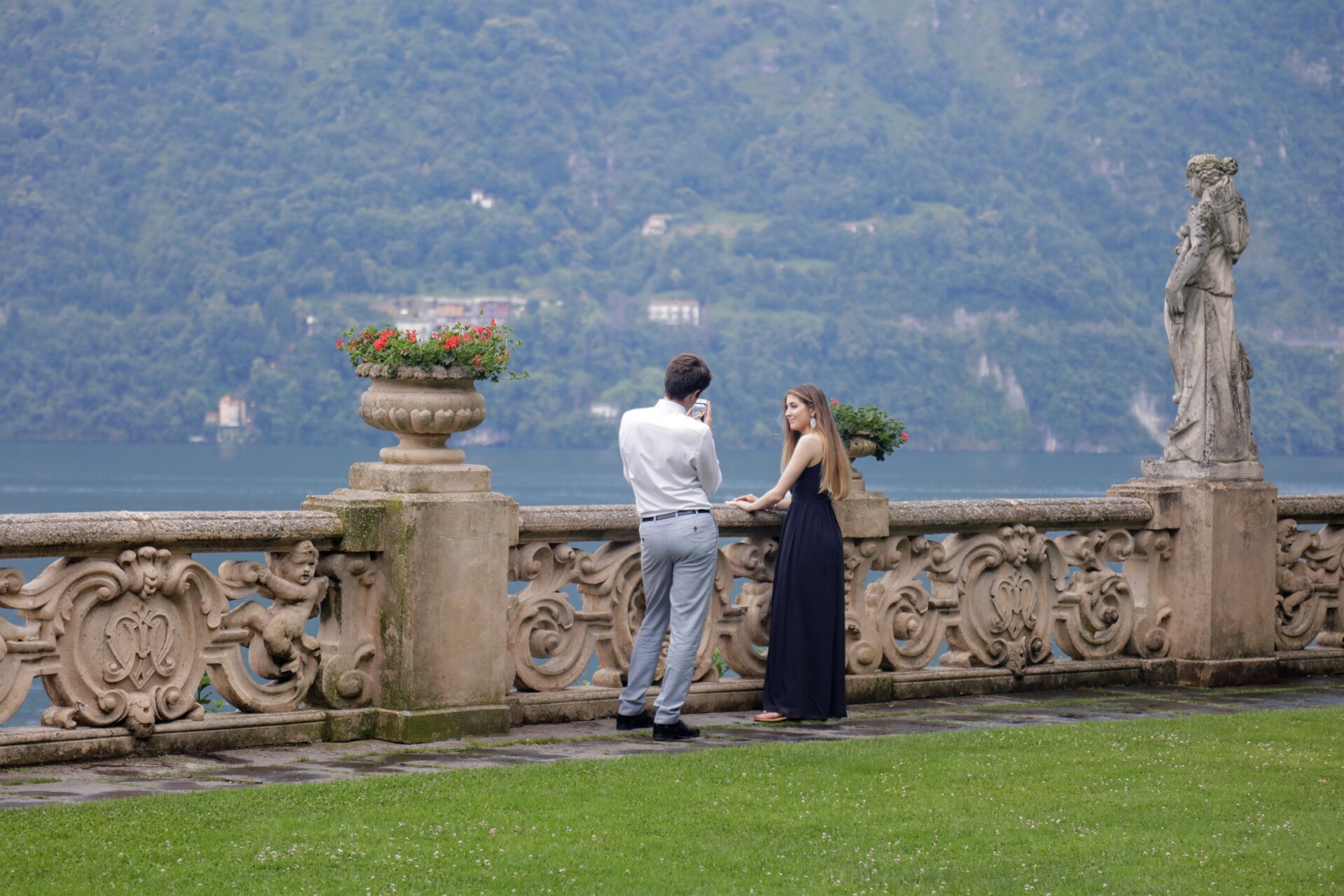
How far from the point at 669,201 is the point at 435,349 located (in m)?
174

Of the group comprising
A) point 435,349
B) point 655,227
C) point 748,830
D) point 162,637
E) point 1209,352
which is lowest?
point 748,830

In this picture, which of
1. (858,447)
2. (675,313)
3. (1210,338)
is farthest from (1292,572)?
(675,313)

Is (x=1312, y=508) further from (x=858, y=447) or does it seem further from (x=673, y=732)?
(x=673, y=732)

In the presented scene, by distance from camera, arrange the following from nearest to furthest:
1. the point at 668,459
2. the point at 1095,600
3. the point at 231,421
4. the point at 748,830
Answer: the point at 748,830
the point at 668,459
the point at 1095,600
the point at 231,421

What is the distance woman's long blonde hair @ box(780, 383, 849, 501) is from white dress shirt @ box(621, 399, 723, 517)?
752 mm

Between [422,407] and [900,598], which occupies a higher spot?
[422,407]

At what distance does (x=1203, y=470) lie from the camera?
35.5ft

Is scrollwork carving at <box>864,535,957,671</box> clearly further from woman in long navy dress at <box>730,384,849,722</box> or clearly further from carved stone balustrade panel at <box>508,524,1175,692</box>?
woman in long navy dress at <box>730,384,849,722</box>

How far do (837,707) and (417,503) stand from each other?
230 cm

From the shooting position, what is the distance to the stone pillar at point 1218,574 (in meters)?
10.7

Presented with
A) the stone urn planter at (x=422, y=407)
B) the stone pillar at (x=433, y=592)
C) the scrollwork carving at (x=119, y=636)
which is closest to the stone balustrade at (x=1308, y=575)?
the stone pillar at (x=433, y=592)

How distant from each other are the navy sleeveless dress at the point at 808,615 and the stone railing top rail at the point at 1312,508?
366cm

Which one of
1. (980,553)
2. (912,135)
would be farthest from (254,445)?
(980,553)

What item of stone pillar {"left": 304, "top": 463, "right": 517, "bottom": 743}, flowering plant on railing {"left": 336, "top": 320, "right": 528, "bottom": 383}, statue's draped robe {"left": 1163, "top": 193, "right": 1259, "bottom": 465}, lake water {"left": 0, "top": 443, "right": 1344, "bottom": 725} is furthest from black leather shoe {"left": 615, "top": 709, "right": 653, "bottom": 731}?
lake water {"left": 0, "top": 443, "right": 1344, "bottom": 725}
